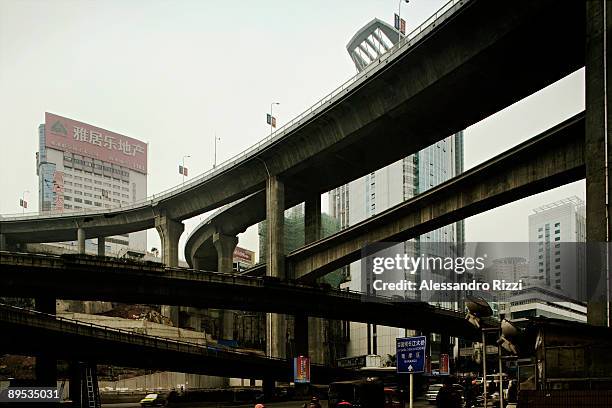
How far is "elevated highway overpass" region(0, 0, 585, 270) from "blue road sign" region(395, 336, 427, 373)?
3290 centimetres

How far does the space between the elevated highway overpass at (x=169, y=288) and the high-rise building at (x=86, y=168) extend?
107 meters

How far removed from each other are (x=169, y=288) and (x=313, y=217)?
1253 inches

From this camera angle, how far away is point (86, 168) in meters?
180

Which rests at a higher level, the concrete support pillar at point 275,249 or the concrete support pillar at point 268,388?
the concrete support pillar at point 275,249

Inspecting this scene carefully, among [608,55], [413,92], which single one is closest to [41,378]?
[413,92]

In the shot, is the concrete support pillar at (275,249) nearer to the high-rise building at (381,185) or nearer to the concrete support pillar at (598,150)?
the concrete support pillar at (598,150)

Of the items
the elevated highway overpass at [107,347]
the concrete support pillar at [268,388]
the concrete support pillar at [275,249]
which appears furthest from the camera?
the concrete support pillar at [275,249]

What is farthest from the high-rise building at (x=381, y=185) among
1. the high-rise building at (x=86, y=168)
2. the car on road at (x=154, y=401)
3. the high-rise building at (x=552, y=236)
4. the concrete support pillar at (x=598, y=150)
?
the concrete support pillar at (x=598, y=150)

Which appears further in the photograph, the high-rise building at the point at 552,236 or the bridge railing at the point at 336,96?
the high-rise building at the point at 552,236

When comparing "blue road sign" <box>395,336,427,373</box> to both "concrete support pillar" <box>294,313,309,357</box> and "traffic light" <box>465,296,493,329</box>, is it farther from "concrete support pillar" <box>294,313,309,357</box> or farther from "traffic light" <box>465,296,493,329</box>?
"concrete support pillar" <box>294,313,309,357</box>

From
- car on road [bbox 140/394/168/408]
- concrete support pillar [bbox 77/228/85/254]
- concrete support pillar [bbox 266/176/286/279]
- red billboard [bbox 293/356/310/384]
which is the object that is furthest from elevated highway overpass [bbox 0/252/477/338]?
concrete support pillar [bbox 77/228/85/254]

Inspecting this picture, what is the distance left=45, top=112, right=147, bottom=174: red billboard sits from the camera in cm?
16400

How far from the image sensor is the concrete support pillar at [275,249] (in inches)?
2813

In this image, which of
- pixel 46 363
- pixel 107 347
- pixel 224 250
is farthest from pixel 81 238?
pixel 107 347
